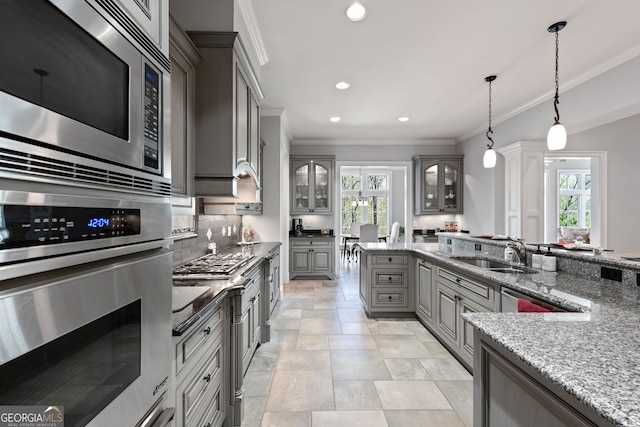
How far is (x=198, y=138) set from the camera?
2.14m

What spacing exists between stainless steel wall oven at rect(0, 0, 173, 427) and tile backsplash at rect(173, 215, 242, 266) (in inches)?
61.5

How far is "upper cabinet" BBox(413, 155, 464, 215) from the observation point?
6367 millimetres

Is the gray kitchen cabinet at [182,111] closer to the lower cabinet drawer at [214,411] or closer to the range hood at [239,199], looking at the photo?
the range hood at [239,199]

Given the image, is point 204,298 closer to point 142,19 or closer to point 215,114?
point 142,19

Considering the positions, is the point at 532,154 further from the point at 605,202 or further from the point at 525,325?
the point at 525,325

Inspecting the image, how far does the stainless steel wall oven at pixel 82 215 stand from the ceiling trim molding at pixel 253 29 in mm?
1900

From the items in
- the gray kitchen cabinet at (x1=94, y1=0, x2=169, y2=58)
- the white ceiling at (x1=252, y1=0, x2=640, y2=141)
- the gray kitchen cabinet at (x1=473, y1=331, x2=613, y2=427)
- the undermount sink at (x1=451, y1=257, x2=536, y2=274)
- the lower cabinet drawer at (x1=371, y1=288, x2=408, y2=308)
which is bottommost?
the lower cabinet drawer at (x1=371, y1=288, x2=408, y2=308)

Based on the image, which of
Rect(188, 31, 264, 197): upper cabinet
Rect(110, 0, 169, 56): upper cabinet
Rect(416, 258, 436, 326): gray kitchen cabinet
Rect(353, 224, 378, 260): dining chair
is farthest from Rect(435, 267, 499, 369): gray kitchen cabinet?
Rect(353, 224, 378, 260): dining chair

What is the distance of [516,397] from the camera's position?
103cm

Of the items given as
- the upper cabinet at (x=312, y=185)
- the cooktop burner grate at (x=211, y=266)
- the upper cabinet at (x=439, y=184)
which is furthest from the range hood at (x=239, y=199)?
the upper cabinet at (x=439, y=184)

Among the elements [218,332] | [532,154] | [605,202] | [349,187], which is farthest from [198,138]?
[349,187]

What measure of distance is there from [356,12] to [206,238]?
7.81 ft

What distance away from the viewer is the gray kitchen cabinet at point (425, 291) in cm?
326

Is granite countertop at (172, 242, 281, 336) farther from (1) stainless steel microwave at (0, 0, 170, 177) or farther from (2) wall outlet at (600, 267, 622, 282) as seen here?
(2) wall outlet at (600, 267, 622, 282)
